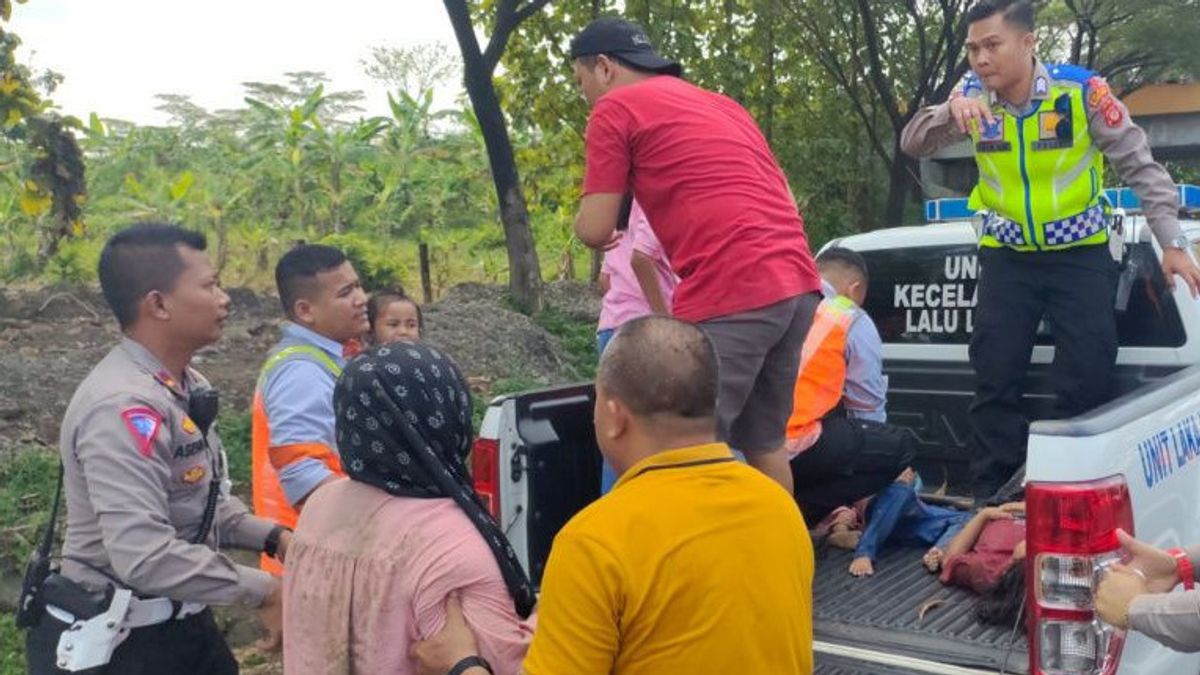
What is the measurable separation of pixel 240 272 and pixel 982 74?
15.3 metres

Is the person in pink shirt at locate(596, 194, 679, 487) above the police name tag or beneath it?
beneath

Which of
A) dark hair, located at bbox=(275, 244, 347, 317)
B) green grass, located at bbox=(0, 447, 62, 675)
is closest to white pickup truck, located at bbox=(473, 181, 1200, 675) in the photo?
dark hair, located at bbox=(275, 244, 347, 317)

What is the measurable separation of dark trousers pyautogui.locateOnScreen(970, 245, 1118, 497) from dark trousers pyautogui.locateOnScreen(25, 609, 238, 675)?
235cm

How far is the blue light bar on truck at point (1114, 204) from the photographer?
14.6 feet

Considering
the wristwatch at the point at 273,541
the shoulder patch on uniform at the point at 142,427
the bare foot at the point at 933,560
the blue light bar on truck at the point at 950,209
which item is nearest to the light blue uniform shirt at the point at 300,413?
the wristwatch at the point at 273,541

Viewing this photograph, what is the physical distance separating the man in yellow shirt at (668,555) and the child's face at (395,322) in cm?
234

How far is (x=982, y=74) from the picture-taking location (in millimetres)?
4098

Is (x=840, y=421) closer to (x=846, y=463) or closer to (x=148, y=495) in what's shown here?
(x=846, y=463)

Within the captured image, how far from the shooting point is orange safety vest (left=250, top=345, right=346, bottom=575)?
3.36 meters

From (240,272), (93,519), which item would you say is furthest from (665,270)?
(240,272)

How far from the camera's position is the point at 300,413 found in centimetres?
336

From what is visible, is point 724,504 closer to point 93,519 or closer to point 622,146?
point 93,519

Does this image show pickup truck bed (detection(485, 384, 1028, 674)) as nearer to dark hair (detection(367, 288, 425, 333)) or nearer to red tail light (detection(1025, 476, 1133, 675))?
red tail light (detection(1025, 476, 1133, 675))

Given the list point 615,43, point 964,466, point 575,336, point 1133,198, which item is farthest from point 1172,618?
point 575,336
